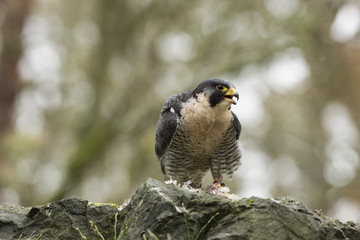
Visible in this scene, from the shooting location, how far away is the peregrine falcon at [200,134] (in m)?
5.02

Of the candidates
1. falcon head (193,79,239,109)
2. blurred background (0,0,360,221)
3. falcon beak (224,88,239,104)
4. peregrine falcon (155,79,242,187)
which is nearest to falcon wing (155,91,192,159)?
peregrine falcon (155,79,242,187)

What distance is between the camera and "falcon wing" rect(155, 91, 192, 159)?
5.32 meters

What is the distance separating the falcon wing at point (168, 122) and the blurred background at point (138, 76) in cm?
470

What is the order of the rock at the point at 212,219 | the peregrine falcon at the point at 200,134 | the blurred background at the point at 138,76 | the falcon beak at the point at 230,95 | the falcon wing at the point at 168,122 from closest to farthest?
1. the rock at the point at 212,219
2. the falcon beak at the point at 230,95
3. the peregrine falcon at the point at 200,134
4. the falcon wing at the point at 168,122
5. the blurred background at the point at 138,76

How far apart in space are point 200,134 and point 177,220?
2.07 m

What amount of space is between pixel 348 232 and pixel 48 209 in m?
2.39

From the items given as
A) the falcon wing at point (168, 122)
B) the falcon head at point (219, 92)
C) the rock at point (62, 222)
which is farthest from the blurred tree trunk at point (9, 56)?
the rock at point (62, 222)

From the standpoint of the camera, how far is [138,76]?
40.6 ft

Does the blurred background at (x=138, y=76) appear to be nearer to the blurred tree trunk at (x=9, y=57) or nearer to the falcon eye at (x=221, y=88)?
the blurred tree trunk at (x=9, y=57)

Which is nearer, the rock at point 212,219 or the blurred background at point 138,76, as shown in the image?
the rock at point 212,219

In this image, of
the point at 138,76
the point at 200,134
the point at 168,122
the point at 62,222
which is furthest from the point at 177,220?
the point at 138,76

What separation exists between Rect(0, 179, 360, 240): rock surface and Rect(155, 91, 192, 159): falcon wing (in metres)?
1.80

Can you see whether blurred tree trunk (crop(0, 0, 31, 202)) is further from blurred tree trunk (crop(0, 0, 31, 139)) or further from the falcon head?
the falcon head

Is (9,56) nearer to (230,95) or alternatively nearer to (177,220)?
(230,95)
